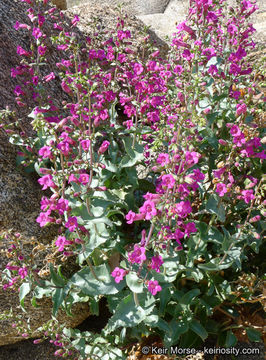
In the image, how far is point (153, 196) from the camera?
78.5 inches

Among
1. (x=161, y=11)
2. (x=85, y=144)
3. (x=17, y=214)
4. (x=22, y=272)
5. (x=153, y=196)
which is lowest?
(x=161, y=11)

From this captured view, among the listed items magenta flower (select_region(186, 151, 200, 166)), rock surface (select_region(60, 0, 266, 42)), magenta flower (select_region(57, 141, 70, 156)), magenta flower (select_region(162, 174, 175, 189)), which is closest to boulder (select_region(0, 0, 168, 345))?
magenta flower (select_region(57, 141, 70, 156))

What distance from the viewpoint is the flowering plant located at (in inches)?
82.5

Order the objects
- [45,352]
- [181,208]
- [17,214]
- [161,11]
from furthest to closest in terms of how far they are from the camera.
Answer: [161,11], [45,352], [17,214], [181,208]

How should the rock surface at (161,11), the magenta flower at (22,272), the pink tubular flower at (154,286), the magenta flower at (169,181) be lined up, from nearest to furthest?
the magenta flower at (169,181) → the pink tubular flower at (154,286) → the magenta flower at (22,272) → the rock surface at (161,11)

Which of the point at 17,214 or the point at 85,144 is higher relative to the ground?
the point at 85,144

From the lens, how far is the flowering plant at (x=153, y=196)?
2.10 meters

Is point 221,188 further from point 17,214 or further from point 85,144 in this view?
point 17,214

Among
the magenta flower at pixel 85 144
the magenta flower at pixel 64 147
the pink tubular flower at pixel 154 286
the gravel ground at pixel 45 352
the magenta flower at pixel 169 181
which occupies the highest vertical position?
the magenta flower at pixel 64 147

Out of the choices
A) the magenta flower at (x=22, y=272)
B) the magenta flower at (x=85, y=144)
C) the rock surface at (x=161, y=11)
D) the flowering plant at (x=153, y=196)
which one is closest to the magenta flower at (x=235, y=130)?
the flowering plant at (x=153, y=196)

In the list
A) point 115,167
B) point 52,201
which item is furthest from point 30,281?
point 115,167

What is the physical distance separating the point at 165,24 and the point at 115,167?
24.7ft

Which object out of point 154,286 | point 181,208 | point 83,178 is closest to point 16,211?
point 83,178

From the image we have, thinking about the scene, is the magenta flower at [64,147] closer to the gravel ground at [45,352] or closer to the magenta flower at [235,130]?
the magenta flower at [235,130]
